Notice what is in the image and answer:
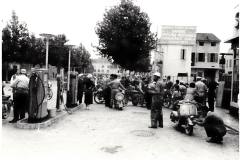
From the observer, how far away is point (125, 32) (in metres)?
32.6

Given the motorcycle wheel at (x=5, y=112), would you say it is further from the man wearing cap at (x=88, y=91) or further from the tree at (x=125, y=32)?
the tree at (x=125, y=32)

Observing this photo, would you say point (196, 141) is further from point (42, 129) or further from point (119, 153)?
point (42, 129)

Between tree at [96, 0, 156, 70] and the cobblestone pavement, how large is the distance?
73.0 feet

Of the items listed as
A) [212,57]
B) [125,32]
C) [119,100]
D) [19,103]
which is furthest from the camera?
[212,57]

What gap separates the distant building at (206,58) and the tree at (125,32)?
24.6 m

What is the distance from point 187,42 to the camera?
16.7 metres

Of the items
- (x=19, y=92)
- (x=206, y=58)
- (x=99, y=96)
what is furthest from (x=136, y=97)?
(x=206, y=58)

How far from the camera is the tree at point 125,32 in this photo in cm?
3244

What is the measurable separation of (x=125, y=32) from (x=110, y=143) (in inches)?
1002

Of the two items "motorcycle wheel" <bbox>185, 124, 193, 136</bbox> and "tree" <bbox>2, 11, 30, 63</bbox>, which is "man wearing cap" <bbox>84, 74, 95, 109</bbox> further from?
"tree" <bbox>2, 11, 30, 63</bbox>

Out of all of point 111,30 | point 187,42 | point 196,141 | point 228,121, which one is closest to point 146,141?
point 196,141

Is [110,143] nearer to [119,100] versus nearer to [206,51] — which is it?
[119,100]

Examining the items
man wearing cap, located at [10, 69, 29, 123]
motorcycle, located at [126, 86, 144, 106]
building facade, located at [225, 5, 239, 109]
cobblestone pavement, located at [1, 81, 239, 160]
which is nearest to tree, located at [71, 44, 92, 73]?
motorcycle, located at [126, 86, 144, 106]

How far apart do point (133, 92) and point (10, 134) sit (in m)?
10.6
